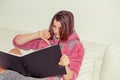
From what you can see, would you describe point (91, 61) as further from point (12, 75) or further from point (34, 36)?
point (12, 75)

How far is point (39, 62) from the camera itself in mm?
1344

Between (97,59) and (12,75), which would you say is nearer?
(12,75)

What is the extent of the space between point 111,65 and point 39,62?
39cm

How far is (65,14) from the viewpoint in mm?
1471

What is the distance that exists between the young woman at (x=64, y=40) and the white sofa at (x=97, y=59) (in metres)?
0.11

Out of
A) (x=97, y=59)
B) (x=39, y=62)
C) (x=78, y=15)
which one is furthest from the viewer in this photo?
(x=78, y=15)

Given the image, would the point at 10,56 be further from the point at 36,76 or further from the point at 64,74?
the point at 64,74

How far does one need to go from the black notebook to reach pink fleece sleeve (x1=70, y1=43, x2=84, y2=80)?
117 millimetres

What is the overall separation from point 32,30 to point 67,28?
0.47 meters

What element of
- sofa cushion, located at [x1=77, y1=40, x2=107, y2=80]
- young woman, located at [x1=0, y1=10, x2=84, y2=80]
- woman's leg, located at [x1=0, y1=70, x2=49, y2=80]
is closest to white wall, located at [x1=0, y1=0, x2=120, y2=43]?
sofa cushion, located at [x1=77, y1=40, x2=107, y2=80]

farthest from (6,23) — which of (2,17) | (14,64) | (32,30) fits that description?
(14,64)

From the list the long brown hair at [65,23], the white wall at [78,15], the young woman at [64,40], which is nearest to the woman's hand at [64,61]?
the young woman at [64,40]

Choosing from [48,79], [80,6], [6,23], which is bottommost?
[48,79]

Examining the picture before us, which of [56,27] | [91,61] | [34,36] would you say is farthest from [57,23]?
[91,61]
